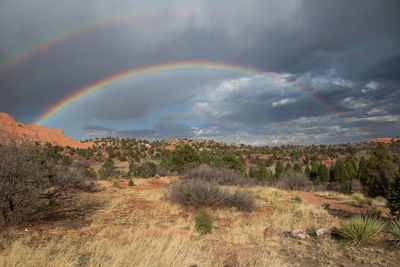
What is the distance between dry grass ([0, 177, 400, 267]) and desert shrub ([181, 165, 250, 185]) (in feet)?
14.9

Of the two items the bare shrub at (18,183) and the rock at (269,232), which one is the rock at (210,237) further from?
the bare shrub at (18,183)

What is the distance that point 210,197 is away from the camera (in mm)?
11250

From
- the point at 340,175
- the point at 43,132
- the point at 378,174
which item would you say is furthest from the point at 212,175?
the point at 43,132

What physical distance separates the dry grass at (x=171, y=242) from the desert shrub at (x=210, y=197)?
0.44 meters

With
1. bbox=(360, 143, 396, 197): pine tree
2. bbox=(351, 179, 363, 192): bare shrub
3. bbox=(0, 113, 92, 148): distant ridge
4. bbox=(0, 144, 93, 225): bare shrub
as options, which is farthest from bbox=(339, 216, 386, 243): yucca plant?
bbox=(0, 113, 92, 148): distant ridge

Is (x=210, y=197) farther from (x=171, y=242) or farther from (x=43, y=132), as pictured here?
(x=43, y=132)

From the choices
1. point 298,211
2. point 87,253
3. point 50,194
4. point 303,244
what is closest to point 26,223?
point 50,194

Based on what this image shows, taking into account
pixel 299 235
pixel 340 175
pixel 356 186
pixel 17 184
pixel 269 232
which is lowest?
pixel 356 186

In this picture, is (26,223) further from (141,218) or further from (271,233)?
(271,233)

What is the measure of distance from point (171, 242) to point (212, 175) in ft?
40.5

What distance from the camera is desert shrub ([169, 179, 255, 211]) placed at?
443 inches

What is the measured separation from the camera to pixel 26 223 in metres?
7.51

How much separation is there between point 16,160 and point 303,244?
31.2ft

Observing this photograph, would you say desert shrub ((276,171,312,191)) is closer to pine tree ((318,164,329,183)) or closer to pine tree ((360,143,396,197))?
pine tree ((360,143,396,197))
